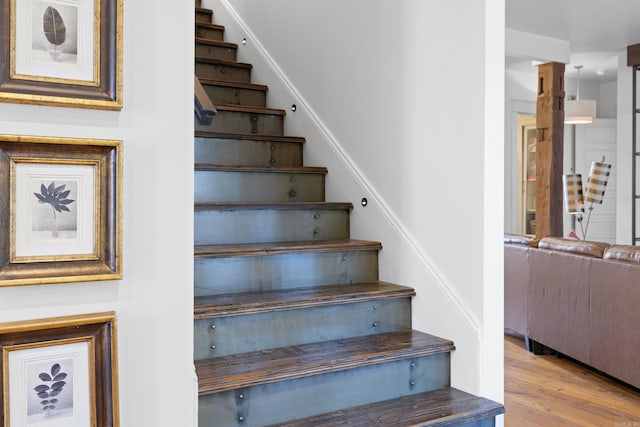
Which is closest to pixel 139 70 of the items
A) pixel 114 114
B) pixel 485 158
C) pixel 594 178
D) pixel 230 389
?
pixel 114 114

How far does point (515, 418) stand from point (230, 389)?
59.7 inches

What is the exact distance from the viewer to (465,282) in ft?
7.22

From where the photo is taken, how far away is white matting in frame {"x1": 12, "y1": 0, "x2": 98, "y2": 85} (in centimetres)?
136

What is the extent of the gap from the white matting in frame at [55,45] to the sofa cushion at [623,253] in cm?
274

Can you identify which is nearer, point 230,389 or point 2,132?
point 2,132

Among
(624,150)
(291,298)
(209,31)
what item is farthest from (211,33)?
(624,150)

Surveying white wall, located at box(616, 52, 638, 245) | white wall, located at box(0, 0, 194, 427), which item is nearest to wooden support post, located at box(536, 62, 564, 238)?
white wall, located at box(616, 52, 638, 245)

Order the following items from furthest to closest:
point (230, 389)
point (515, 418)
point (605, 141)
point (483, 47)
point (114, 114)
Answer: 1. point (605, 141)
2. point (515, 418)
3. point (483, 47)
4. point (230, 389)
5. point (114, 114)

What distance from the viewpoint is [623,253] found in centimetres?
302

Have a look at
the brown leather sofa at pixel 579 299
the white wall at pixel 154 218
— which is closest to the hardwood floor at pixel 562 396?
the brown leather sofa at pixel 579 299

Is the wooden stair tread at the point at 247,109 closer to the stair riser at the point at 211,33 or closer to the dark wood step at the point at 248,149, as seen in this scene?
the dark wood step at the point at 248,149

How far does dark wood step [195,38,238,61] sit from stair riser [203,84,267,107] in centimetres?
54

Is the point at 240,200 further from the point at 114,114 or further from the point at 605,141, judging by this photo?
the point at 605,141

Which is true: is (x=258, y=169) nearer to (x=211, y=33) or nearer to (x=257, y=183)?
(x=257, y=183)
